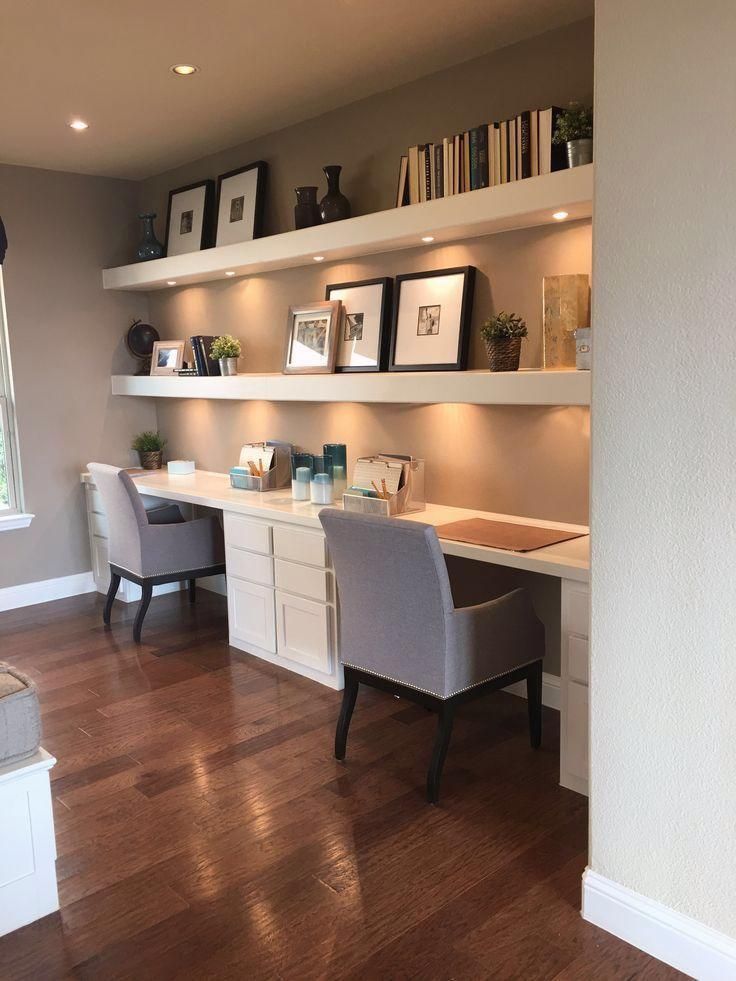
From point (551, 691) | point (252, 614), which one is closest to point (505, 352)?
point (551, 691)

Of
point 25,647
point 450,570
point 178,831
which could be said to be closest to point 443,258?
point 450,570

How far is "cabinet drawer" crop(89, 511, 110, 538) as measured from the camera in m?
5.16

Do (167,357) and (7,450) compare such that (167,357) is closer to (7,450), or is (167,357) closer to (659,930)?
(7,450)

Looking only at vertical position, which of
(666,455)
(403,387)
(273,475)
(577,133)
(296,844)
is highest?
(577,133)

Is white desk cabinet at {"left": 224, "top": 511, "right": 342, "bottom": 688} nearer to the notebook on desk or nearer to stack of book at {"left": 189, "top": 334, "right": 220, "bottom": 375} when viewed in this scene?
the notebook on desk

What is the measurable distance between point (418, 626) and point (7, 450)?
3459 millimetres

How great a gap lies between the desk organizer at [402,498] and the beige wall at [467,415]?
6.3 inches

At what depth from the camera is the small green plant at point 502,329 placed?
3.19 meters

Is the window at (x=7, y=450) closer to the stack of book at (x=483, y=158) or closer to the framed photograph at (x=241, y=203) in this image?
the framed photograph at (x=241, y=203)

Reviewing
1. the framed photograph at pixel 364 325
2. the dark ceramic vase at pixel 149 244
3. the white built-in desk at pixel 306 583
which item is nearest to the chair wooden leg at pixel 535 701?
the white built-in desk at pixel 306 583

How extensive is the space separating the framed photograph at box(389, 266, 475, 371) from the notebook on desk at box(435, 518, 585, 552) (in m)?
0.66

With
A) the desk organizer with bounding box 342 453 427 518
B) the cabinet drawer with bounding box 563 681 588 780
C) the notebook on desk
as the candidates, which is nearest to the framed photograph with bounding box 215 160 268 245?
the desk organizer with bounding box 342 453 427 518

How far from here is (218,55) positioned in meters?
3.31

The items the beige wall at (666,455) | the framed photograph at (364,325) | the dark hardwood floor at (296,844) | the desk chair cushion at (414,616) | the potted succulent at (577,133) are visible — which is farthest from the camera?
the framed photograph at (364,325)
